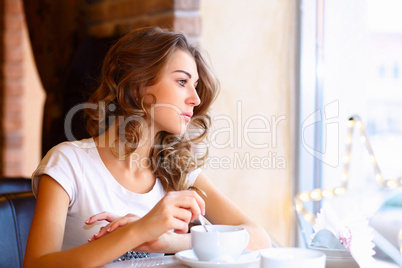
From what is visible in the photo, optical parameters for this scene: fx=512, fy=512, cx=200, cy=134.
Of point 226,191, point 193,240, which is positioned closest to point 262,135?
point 226,191

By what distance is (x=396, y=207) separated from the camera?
1.87m

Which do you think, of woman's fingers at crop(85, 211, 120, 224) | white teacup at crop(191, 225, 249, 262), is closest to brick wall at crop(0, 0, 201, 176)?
woman's fingers at crop(85, 211, 120, 224)

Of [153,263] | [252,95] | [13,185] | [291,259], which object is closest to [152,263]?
[153,263]

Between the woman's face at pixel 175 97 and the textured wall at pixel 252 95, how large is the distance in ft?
2.61

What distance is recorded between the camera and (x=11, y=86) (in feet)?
13.7

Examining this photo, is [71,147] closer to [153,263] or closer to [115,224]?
[115,224]

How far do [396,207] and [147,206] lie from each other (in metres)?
0.97

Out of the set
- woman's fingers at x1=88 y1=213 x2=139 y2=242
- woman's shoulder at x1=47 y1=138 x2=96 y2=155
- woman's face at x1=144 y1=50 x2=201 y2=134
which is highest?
woman's face at x1=144 y1=50 x2=201 y2=134

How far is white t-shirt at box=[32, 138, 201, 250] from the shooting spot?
1.33 metres

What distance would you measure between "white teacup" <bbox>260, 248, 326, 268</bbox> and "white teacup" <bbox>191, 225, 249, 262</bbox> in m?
0.09

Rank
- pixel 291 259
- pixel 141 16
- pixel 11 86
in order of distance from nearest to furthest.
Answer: pixel 291 259 < pixel 141 16 < pixel 11 86

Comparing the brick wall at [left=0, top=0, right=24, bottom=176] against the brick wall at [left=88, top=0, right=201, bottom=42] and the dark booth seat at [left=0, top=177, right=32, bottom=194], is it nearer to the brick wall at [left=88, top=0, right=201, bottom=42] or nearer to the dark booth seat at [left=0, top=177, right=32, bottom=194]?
the brick wall at [left=88, top=0, right=201, bottom=42]

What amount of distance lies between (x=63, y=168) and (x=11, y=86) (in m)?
3.16

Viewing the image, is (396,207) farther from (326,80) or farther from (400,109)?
(326,80)
